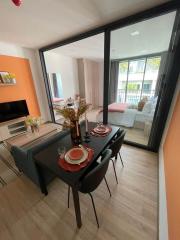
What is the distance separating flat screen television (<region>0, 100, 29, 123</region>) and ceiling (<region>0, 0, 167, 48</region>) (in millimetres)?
1545

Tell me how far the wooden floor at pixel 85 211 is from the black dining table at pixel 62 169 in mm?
156

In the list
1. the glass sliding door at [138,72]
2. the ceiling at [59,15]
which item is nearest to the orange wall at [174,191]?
the glass sliding door at [138,72]

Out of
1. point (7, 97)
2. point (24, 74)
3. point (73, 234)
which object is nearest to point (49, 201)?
point (73, 234)

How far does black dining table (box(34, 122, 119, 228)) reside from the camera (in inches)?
37.2

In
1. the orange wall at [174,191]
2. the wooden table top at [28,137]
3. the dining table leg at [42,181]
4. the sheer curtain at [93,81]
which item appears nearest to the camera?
the orange wall at [174,191]

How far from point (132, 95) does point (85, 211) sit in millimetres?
4827

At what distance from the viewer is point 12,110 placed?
119 inches

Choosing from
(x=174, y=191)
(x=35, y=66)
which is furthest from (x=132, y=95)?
(x=174, y=191)

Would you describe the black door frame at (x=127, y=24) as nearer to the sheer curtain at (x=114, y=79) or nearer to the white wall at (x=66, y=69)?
the white wall at (x=66, y=69)

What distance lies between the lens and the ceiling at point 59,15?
1488 millimetres

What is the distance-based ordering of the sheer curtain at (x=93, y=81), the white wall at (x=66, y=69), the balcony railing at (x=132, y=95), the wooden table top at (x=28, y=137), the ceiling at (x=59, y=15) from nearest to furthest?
the ceiling at (x=59, y=15) → the wooden table top at (x=28, y=137) → the white wall at (x=66, y=69) → the balcony railing at (x=132, y=95) → the sheer curtain at (x=93, y=81)

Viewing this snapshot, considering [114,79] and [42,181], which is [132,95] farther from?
[42,181]

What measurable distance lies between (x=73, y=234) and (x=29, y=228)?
485mm

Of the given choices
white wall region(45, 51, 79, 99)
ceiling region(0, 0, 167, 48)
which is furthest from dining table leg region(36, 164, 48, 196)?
white wall region(45, 51, 79, 99)
